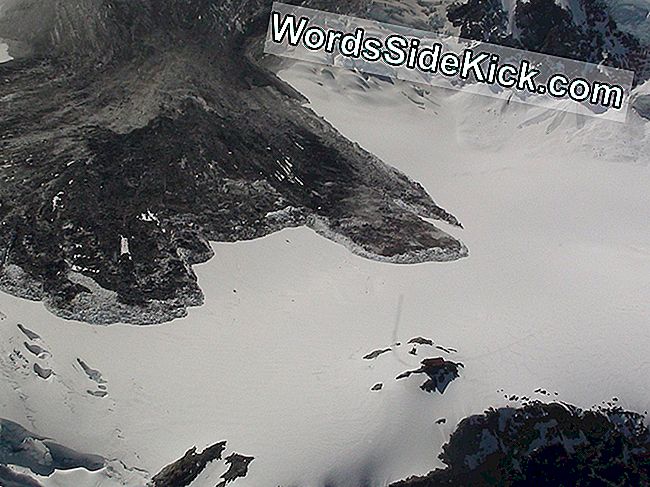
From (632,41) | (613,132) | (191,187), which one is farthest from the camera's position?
(632,41)

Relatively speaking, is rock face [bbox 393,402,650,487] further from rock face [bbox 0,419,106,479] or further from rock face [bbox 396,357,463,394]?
rock face [bbox 0,419,106,479]

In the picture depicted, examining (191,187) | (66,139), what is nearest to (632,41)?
(191,187)

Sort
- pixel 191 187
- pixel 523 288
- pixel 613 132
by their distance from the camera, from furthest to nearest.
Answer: pixel 613 132
pixel 191 187
pixel 523 288

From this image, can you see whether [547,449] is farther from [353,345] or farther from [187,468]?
[187,468]

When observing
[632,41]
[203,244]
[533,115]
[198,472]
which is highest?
[632,41]

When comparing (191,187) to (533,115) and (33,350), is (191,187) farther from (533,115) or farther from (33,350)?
(533,115)

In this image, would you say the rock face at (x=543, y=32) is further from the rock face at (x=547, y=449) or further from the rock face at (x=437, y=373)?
the rock face at (x=547, y=449)

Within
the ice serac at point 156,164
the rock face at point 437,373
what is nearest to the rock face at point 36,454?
the ice serac at point 156,164
